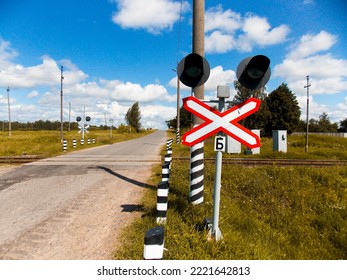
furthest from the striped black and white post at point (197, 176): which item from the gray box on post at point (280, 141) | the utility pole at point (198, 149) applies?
the gray box on post at point (280, 141)

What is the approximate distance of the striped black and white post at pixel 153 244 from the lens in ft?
8.98

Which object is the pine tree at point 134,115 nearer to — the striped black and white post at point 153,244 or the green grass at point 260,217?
the green grass at point 260,217

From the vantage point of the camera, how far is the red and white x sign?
3309 mm

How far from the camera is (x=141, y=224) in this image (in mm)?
4355

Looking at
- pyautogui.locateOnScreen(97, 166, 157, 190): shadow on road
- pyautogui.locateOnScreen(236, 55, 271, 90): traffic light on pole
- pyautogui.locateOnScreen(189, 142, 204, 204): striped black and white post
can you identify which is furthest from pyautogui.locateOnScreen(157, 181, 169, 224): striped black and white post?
pyautogui.locateOnScreen(97, 166, 157, 190): shadow on road

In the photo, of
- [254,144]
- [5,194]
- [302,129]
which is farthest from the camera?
[302,129]

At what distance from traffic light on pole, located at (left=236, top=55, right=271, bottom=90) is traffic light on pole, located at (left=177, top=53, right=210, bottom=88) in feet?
1.65

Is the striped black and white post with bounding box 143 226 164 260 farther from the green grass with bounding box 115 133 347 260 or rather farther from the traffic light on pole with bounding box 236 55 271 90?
the traffic light on pole with bounding box 236 55 271 90

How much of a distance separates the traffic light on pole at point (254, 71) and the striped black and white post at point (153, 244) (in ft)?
8.05

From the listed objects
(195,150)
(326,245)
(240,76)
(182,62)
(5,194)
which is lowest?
(326,245)
